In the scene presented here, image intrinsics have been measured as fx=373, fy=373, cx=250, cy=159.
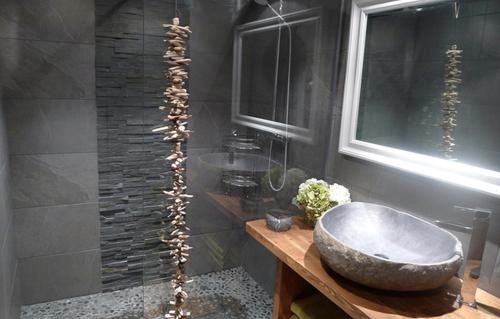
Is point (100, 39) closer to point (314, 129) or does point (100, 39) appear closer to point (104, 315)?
point (314, 129)

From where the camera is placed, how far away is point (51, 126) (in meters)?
2.29

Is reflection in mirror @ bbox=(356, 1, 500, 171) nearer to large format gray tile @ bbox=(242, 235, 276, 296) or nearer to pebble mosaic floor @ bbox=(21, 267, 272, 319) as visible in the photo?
large format gray tile @ bbox=(242, 235, 276, 296)

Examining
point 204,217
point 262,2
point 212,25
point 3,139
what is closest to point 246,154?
point 204,217

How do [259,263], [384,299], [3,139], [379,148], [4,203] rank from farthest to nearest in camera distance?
[259,263] < [3,139] < [4,203] < [379,148] < [384,299]

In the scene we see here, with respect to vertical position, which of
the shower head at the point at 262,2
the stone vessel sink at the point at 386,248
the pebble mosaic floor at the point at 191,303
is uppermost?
the shower head at the point at 262,2

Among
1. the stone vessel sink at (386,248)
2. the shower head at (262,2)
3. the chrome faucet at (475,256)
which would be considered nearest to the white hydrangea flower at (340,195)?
the stone vessel sink at (386,248)

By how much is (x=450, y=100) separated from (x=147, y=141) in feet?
5.45

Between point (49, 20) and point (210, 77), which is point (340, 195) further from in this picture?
point (49, 20)

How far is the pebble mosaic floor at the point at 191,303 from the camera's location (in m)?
2.15

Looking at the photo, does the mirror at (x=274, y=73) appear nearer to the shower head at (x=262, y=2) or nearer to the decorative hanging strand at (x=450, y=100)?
the shower head at (x=262, y=2)

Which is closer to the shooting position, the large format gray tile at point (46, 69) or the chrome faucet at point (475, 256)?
the chrome faucet at point (475, 256)

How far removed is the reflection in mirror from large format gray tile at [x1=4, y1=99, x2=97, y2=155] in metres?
1.67

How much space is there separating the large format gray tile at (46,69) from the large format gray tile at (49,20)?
0.05 meters

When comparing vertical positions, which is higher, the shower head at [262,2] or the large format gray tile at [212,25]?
the shower head at [262,2]
